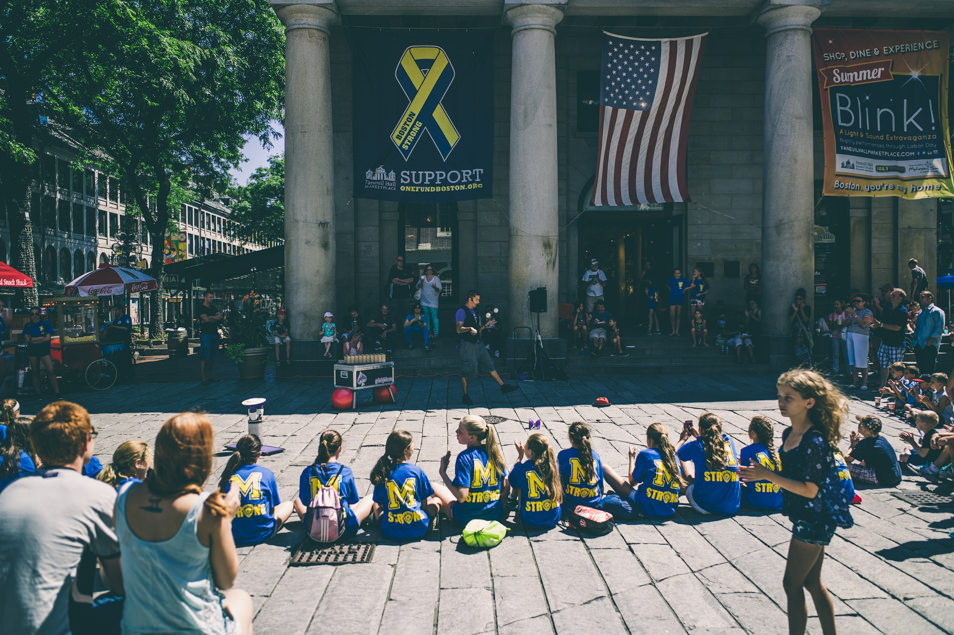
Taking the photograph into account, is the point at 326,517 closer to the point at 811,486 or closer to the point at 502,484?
the point at 502,484

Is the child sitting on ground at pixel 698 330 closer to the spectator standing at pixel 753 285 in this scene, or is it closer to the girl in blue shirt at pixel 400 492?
the spectator standing at pixel 753 285

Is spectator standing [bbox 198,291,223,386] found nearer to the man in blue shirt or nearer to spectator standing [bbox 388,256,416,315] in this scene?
spectator standing [bbox 388,256,416,315]

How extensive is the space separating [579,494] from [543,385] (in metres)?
7.49

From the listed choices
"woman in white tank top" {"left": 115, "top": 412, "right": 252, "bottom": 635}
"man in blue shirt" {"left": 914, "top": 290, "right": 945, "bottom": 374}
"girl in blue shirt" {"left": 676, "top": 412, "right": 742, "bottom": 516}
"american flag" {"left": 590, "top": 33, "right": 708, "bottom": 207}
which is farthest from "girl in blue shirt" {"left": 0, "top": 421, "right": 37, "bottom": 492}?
"man in blue shirt" {"left": 914, "top": 290, "right": 945, "bottom": 374}

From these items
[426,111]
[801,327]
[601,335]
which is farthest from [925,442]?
[426,111]

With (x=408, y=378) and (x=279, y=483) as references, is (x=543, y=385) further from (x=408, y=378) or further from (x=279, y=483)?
(x=279, y=483)

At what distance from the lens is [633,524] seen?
5.86m

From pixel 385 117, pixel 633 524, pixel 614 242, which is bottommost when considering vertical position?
pixel 633 524

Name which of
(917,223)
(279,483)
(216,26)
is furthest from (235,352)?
(917,223)

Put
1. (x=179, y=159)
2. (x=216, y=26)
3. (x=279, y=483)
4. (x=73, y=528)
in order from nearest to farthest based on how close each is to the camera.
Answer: (x=73, y=528)
(x=279, y=483)
(x=216, y=26)
(x=179, y=159)

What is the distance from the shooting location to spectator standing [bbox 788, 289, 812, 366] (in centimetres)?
1493

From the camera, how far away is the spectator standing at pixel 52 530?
2.58 metres

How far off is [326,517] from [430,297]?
11.1 m

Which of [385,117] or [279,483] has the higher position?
[385,117]
